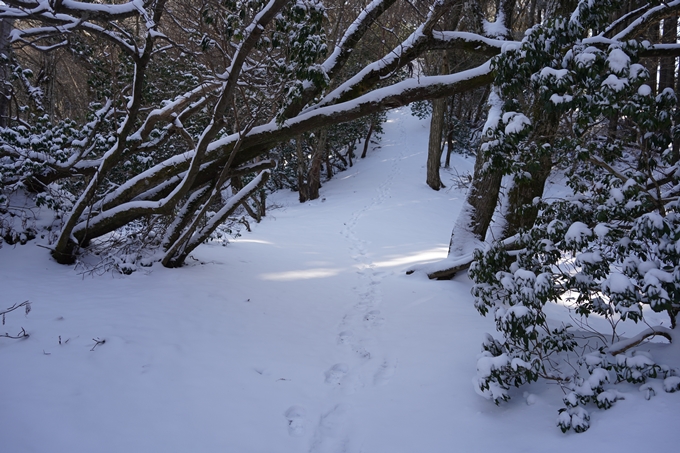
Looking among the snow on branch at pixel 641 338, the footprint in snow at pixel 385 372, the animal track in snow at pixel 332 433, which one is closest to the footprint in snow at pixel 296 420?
the animal track in snow at pixel 332 433

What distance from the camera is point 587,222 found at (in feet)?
10.1

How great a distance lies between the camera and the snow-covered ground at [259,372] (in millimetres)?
2525

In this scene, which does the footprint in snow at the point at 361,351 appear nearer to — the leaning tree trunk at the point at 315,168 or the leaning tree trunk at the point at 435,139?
the leaning tree trunk at the point at 315,168

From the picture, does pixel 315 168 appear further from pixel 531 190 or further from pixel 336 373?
pixel 336 373

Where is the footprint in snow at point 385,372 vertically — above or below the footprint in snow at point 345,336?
above

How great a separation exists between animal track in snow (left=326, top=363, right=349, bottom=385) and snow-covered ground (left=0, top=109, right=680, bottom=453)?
2cm

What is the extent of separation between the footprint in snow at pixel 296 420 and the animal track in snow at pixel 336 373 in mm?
471

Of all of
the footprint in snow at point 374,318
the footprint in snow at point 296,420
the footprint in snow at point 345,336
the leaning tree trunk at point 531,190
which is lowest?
the footprint in snow at point 374,318

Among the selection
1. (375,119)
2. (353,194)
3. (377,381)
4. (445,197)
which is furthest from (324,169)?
(377,381)

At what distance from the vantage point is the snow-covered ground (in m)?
2.53

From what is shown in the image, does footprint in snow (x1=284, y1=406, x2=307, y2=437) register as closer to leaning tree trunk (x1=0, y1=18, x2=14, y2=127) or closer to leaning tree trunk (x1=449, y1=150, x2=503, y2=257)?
leaning tree trunk (x1=449, y1=150, x2=503, y2=257)

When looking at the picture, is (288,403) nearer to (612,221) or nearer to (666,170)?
(612,221)

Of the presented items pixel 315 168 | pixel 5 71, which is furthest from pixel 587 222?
pixel 315 168

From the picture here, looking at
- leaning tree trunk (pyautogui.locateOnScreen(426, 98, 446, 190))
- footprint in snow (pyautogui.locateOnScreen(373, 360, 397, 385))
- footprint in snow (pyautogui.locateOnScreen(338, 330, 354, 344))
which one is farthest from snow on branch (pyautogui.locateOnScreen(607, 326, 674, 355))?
leaning tree trunk (pyautogui.locateOnScreen(426, 98, 446, 190))
